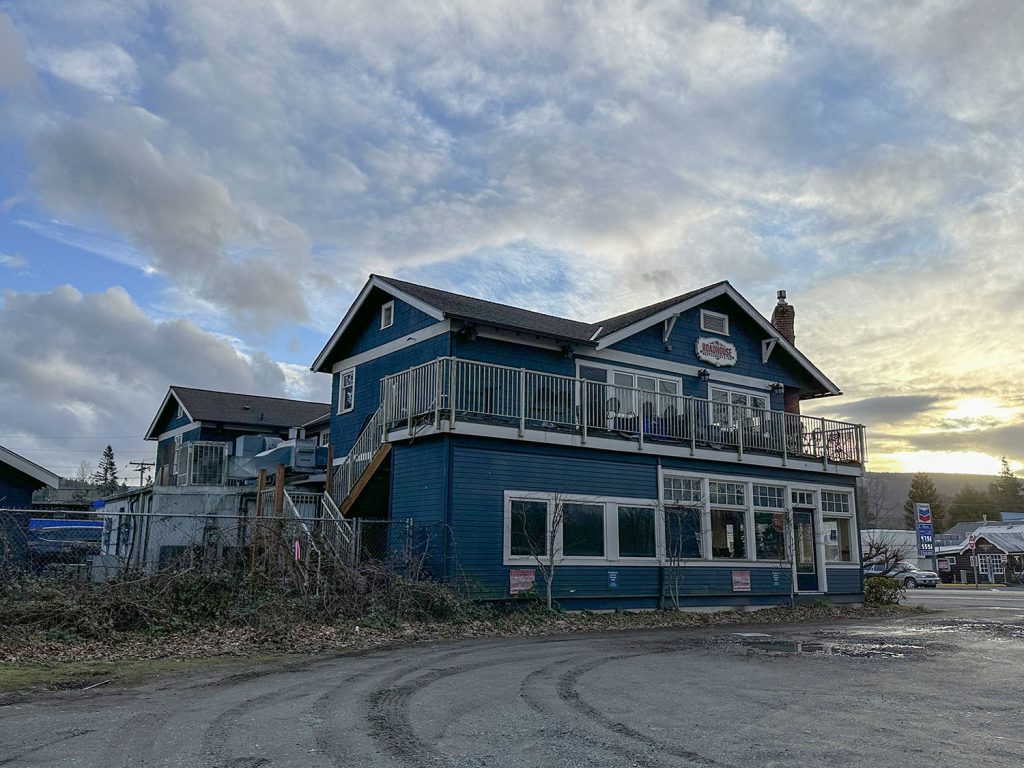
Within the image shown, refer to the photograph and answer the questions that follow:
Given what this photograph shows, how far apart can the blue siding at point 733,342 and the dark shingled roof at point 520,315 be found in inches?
21.4

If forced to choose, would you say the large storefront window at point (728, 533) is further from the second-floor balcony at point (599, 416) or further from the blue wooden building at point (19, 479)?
the blue wooden building at point (19, 479)

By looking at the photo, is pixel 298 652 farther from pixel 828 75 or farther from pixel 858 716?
pixel 828 75

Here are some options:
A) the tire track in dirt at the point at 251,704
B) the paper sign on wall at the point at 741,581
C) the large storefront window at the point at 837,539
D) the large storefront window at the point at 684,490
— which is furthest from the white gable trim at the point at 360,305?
the large storefront window at the point at 837,539

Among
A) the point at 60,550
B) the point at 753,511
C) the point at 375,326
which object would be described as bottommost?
the point at 60,550

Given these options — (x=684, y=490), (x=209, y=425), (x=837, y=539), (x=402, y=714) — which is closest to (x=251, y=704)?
(x=402, y=714)

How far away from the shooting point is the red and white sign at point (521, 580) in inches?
676

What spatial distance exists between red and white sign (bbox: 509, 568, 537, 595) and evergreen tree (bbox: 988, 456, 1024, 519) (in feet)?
364

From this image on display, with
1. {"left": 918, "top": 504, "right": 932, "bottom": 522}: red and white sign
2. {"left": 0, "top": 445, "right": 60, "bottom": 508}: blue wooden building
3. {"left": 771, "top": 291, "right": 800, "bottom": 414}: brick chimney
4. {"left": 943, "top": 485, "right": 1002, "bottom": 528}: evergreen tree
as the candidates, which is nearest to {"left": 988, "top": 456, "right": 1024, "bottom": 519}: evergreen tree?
{"left": 943, "top": 485, "right": 1002, "bottom": 528}: evergreen tree

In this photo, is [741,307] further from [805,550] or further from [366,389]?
[366,389]

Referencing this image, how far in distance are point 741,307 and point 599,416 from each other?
736 cm

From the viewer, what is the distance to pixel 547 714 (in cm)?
771

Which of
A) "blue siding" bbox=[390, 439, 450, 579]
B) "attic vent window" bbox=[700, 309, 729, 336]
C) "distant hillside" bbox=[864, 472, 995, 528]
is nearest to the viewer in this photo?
"blue siding" bbox=[390, 439, 450, 579]

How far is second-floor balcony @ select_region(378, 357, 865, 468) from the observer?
693 inches

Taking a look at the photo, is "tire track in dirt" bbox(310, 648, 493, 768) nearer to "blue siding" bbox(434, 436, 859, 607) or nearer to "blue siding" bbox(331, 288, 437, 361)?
"blue siding" bbox(434, 436, 859, 607)
